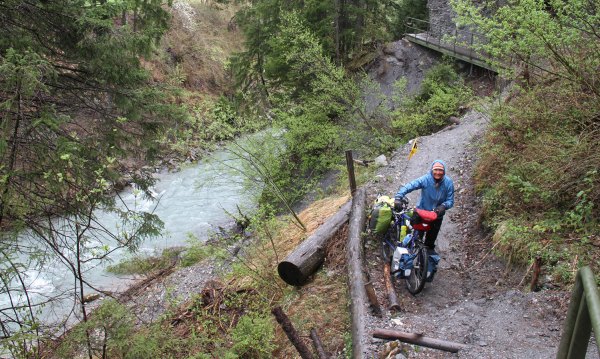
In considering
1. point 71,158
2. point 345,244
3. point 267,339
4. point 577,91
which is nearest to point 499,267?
point 345,244

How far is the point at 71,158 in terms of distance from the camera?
500cm

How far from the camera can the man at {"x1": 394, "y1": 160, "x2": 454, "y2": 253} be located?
276 inches

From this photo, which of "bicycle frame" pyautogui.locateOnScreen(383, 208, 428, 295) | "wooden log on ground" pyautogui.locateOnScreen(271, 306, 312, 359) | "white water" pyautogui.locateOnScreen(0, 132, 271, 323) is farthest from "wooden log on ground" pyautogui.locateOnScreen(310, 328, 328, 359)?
"white water" pyautogui.locateOnScreen(0, 132, 271, 323)

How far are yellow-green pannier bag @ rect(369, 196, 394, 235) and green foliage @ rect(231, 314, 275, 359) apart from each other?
2.46m

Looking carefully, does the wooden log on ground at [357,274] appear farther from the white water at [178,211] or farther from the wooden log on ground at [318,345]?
the white water at [178,211]

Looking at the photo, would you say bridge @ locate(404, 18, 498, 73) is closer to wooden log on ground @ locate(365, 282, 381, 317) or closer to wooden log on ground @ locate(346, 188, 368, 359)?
wooden log on ground @ locate(346, 188, 368, 359)

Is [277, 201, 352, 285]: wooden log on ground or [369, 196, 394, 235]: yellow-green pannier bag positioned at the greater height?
[369, 196, 394, 235]: yellow-green pannier bag

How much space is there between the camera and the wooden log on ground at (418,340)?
5258 millimetres

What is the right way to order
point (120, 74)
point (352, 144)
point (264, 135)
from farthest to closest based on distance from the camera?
point (352, 144)
point (264, 135)
point (120, 74)

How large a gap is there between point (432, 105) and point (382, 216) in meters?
10.7

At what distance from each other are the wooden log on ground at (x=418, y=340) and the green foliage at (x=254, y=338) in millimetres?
2051

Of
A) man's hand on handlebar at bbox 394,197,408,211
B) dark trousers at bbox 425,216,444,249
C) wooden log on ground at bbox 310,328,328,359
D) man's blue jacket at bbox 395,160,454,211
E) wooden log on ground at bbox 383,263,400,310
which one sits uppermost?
man's blue jacket at bbox 395,160,454,211

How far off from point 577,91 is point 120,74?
26.9ft

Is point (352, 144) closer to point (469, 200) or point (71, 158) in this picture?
point (469, 200)
